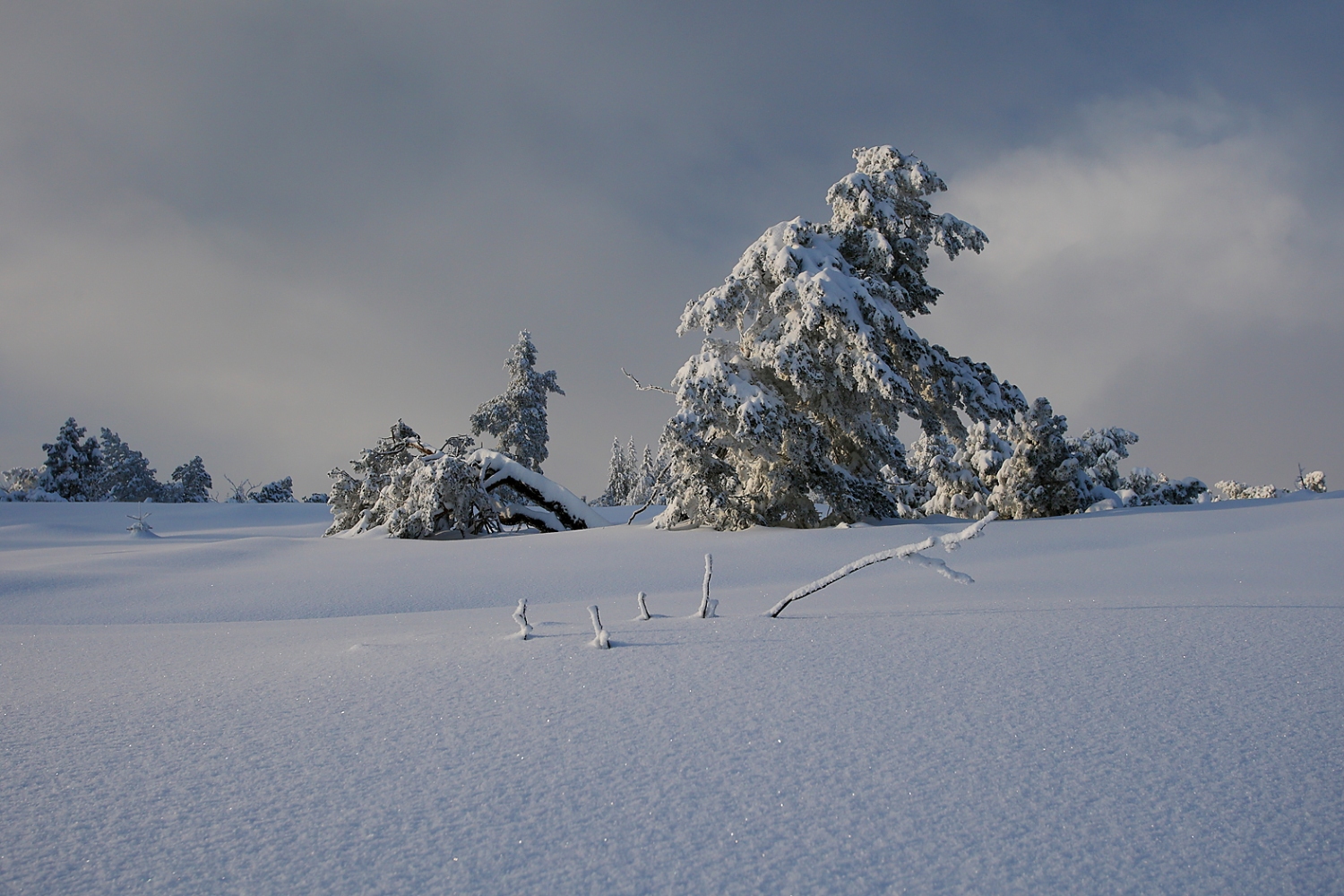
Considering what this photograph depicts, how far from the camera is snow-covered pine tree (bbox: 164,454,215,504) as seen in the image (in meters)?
38.8

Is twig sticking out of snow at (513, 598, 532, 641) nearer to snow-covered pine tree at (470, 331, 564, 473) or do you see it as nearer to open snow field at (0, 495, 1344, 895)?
open snow field at (0, 495, 1344, 895)

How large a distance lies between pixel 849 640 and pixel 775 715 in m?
0.94

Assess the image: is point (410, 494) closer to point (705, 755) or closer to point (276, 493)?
point (705, 755)

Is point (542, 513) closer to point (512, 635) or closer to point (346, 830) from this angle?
point (512, 635)

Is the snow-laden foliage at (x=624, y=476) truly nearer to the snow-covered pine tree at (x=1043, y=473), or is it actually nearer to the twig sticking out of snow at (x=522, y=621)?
the snow-covered pine tree at (x=1043, y=473)

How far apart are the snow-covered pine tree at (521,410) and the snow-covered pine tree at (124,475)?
2296 cm

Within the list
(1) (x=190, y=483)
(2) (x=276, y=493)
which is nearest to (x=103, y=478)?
(1) (x=190, y=483)

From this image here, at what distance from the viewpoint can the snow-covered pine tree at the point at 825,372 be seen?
9898mm

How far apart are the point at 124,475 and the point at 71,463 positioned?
28.8 ft

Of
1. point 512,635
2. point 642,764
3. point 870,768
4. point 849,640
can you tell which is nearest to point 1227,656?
point 849,640

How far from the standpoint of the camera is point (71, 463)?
32.7m

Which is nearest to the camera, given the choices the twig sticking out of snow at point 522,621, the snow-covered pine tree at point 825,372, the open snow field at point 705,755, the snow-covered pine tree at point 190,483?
the open snow field at point 705,755

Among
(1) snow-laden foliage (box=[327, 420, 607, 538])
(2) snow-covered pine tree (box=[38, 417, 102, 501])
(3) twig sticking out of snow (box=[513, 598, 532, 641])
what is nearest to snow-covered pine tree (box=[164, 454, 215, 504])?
(2) snow-covered pine tree (box=[38, 417, 102, 501])

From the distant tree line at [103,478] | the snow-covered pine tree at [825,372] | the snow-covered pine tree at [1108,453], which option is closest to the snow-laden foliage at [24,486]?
the distant tree line at [103,478]
